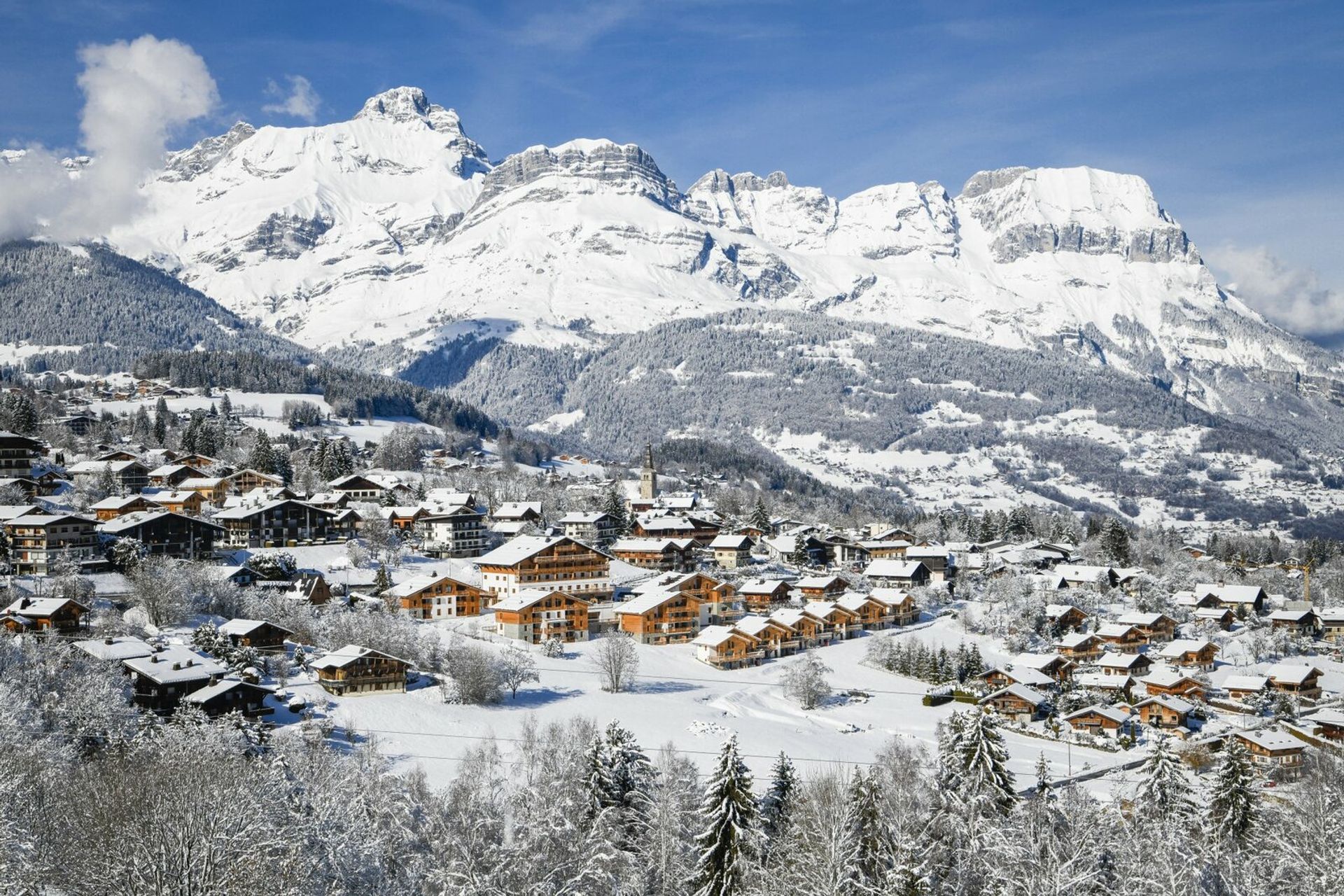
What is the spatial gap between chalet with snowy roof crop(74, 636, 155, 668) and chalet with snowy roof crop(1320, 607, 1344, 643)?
84.0 m

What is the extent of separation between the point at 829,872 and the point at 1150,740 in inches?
1472

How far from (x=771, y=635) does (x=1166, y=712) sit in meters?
24.5

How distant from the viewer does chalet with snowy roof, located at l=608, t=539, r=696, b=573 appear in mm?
102438

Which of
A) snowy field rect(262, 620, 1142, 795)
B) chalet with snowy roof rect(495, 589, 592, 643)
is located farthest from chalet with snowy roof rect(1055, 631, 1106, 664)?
chalet with snowy roof rect(495, 589, 592, 643)

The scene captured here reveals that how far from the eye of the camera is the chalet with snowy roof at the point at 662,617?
3155 inches

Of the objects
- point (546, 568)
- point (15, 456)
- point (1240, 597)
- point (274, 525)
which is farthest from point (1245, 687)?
point (15, 456)

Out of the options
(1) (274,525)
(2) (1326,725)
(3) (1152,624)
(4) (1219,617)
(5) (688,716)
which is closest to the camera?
(5) (688,716)

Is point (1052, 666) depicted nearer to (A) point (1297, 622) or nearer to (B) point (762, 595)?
(B) point (762, 595)

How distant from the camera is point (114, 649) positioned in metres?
51.2

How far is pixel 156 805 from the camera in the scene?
29422 millimetres

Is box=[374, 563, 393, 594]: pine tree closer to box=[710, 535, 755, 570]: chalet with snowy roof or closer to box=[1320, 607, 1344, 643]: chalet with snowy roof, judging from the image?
box=[710, 535, 755, 570]: chalet with snowy roof

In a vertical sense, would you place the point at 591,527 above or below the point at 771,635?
above

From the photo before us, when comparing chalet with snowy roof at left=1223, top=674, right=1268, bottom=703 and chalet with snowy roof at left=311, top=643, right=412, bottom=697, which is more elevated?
chalet with snowy roof at left=311, top=643, right=412, bottom=697

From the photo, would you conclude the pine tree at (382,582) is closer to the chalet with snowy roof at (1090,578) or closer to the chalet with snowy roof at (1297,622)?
the chalet with snowy roof at (1090,578)
